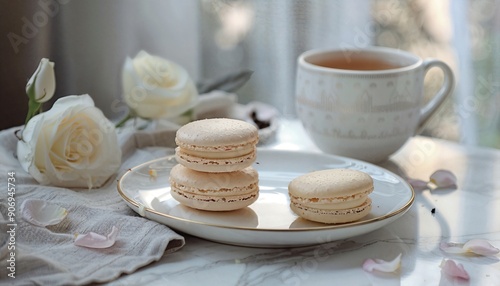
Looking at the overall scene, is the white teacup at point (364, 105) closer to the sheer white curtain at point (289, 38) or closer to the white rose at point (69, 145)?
the white rose at point (69, 145)

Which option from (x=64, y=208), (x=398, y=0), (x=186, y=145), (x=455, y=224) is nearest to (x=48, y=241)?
(x=64, y=208)

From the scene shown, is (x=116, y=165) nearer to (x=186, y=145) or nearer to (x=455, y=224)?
(x=186, y=145)

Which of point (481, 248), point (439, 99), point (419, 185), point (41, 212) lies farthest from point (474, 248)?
point (41, 212)

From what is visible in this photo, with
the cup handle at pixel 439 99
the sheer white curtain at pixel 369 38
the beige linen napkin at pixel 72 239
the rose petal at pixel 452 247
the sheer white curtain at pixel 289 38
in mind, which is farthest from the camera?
the sheer white curtain at pixel 369 38

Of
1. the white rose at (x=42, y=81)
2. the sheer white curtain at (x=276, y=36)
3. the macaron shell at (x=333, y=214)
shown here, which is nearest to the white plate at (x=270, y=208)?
the macaron shell at (x=333, y=214)

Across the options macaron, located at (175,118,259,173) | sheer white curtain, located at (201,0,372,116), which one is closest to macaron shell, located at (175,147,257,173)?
macaron, located at (175,118,259,173)

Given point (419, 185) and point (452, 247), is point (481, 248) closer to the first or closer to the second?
point (452, 247)
